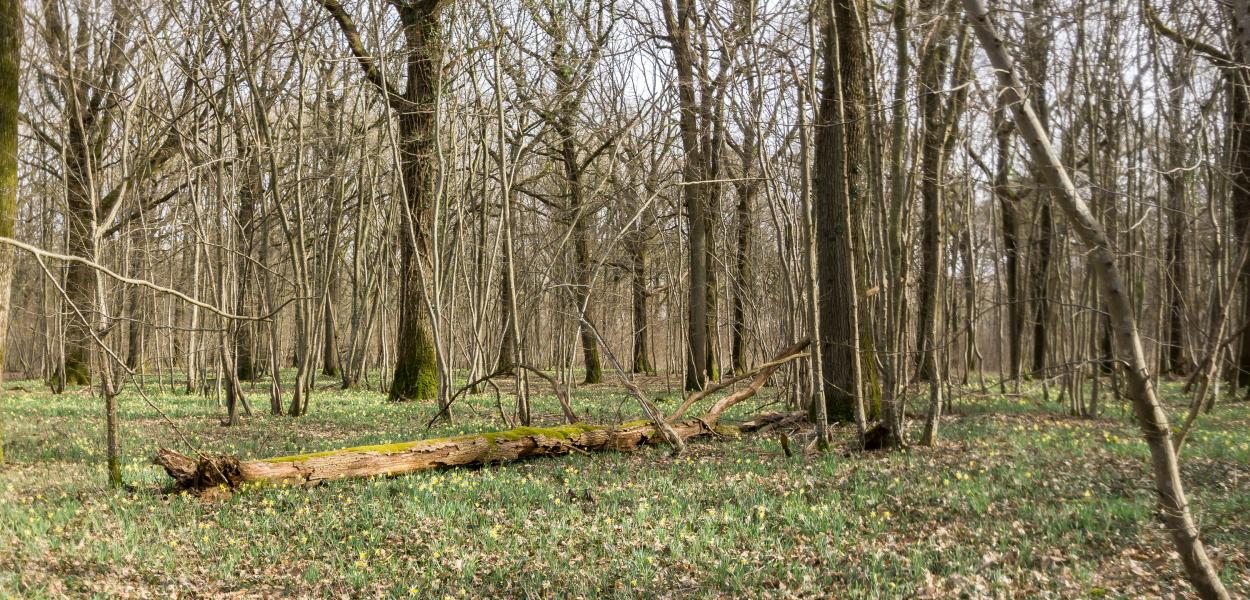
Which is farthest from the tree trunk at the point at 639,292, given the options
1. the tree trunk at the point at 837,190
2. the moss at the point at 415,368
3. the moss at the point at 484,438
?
the moss at the point at 484,438

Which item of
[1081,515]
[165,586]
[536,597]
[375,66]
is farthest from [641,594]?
[375,66]

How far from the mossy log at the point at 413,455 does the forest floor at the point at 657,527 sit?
20 centimetres

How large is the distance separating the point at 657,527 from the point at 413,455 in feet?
11.0

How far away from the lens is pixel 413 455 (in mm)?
8070

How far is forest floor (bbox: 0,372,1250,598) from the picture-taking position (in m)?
4.75

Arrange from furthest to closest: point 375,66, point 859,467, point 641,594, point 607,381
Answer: point 607,381 → point 375,66 → point 859,467 → point 641,594

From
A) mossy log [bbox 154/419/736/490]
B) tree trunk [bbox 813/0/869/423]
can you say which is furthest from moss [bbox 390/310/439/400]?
tree trunk [bbox 813/0/869/423]

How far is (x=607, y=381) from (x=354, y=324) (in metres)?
8.05

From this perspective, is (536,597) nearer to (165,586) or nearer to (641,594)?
(641,594)

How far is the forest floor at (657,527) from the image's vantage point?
475 cm

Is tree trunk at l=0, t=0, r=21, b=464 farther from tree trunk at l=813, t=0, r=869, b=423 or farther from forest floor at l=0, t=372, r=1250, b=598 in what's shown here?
tree trunk at l=813, t=0, r=869, b=423

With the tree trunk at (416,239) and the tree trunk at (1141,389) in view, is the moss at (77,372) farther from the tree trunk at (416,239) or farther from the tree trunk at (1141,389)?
the tree trunk at (1141,389)

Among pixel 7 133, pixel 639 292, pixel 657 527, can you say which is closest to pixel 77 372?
pixel 639 292

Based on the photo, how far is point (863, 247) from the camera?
31.7ft
